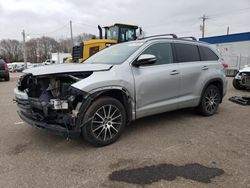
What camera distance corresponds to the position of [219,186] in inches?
108

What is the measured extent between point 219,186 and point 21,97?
10.8 ft

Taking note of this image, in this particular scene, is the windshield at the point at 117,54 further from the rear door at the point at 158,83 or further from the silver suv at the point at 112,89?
the rear door at the point at 158,83

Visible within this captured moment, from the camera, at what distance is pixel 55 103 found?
11.8 feet

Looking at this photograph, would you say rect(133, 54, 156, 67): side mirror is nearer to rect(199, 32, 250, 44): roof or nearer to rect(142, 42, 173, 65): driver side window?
rect(142, 42, 173, 65): driver side window

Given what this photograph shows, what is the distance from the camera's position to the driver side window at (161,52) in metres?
4.62

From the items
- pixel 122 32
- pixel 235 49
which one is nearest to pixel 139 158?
pixel 122 32

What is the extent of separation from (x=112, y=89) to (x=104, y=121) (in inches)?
21.4

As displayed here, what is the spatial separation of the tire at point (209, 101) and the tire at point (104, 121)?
7.86 ft

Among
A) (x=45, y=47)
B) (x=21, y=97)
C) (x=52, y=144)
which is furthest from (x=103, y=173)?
(x=45, y=47)

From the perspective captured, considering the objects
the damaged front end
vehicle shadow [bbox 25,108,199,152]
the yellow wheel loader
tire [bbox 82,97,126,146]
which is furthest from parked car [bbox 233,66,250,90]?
the damaged front end

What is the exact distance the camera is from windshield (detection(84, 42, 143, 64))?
14.3ft

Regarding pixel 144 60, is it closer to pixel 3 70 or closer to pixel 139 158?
pixel 139 158

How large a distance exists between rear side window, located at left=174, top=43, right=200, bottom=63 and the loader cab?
6.76 meters

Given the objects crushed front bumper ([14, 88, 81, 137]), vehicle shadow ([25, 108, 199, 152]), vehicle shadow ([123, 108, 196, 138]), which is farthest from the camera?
vehicle shadow ([123, 108, 196, 138])
